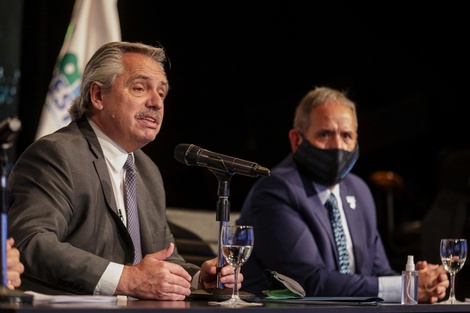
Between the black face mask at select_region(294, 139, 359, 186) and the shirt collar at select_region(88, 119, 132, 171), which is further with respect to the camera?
the black face mask at select_region(294, 139, 359, 186)

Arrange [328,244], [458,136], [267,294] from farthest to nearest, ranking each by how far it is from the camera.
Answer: [458,136] < [328,244] < [267,294]

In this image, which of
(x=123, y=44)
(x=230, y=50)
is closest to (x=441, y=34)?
(x=230, y=50)

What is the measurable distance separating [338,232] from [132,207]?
4.02 ft

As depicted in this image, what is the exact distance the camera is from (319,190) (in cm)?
403

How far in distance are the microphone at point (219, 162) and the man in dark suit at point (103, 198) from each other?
0.30m

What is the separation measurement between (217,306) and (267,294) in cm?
54

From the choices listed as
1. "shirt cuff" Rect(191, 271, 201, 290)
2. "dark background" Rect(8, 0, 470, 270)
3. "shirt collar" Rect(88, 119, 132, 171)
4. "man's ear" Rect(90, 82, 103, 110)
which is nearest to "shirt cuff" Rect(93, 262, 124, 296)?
"shirt cuff" Rect(191, 271, 201, 290)

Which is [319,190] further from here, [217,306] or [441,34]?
[441,34]

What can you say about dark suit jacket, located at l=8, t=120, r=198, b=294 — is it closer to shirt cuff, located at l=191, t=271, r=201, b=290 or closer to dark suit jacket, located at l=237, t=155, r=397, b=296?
shirt cuff, located at l=191, t=271, r=201, b=290

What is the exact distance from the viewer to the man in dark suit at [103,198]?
8.40 ft

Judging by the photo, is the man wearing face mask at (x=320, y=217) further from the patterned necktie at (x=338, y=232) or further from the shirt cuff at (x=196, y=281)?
the shirt cuff at (x=196, y=281)

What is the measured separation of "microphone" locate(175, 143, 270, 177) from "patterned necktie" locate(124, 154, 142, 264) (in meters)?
0.38

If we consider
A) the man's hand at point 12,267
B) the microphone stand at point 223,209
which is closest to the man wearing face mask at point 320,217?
the microphone stand at point 223,209

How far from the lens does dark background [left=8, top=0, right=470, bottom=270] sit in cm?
685
